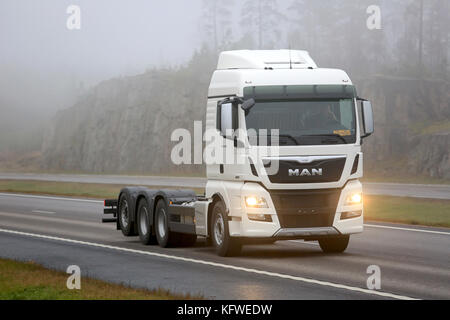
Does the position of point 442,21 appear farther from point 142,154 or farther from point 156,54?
point 156,54

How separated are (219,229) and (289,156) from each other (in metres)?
2.28

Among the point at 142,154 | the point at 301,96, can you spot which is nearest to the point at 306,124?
the point at 301,96

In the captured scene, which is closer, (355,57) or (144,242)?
(144,242)

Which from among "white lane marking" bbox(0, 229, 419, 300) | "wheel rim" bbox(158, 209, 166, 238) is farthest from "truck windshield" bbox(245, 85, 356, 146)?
"wheel rim" bbox(158, 209, 166, 238)

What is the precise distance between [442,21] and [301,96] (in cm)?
7876

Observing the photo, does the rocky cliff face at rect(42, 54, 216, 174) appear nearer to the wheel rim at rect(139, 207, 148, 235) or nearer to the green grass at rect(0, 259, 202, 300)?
the wheel rim at rect(139, 207, 148, 235)

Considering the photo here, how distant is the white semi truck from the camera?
15.9m

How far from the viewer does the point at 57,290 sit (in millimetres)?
11742

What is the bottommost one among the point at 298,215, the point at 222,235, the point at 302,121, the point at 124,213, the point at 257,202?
the point at 124,213

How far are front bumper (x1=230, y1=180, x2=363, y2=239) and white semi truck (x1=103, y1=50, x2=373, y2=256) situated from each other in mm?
19

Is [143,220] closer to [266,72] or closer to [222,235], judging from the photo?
[222,235]

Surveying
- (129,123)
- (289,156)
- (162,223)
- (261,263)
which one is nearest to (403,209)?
(162,223)
